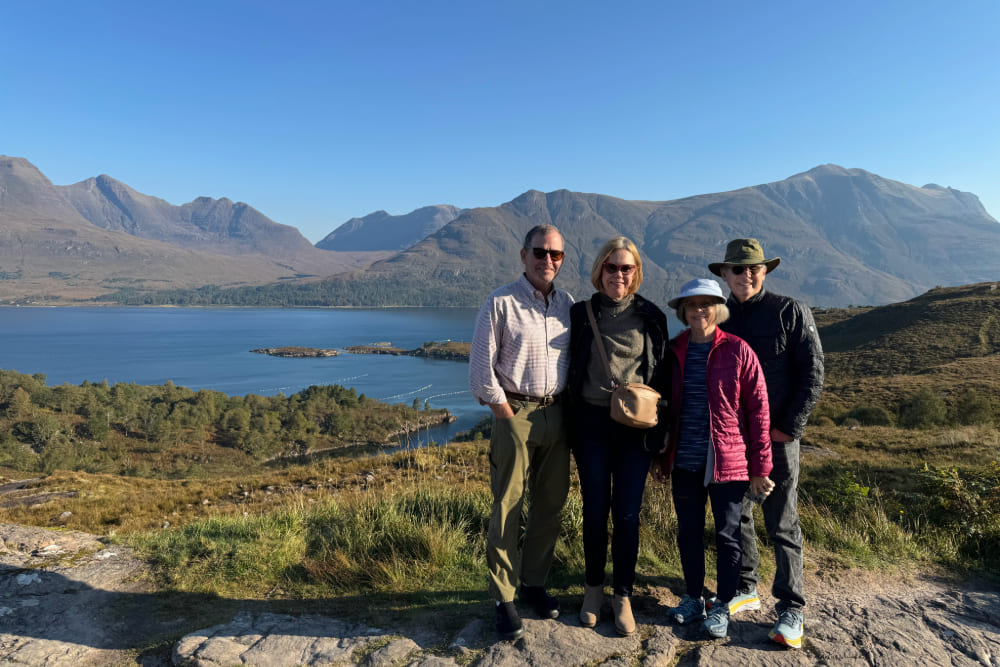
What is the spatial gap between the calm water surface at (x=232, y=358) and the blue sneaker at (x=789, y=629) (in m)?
40.1

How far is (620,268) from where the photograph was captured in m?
2.87

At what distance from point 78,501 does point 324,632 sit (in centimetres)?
1372

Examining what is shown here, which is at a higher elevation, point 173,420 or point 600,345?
point 600,345

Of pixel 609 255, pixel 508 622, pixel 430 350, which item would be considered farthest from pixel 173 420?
pixel 609 255

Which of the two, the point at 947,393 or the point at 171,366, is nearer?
the point at 947,393

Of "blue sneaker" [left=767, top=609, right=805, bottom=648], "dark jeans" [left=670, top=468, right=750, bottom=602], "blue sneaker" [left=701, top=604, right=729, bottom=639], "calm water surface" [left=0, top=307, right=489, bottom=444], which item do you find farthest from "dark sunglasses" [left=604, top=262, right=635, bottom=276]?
"calm water surface" [left=0, top=307, right=489, bottom=444]

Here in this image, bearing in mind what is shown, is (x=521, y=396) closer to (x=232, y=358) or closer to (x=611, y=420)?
(x=611, y=420)

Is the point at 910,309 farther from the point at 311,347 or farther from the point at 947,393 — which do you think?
the point at 311,347

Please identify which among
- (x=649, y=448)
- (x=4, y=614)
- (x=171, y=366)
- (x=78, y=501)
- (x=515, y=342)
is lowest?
(x=171, y=366)

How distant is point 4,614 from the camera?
3.30 meters

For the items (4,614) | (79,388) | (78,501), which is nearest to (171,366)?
(79,388)

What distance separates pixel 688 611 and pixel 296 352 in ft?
372

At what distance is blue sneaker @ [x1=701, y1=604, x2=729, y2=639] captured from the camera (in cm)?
279

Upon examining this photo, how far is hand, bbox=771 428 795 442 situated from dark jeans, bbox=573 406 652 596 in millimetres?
732
